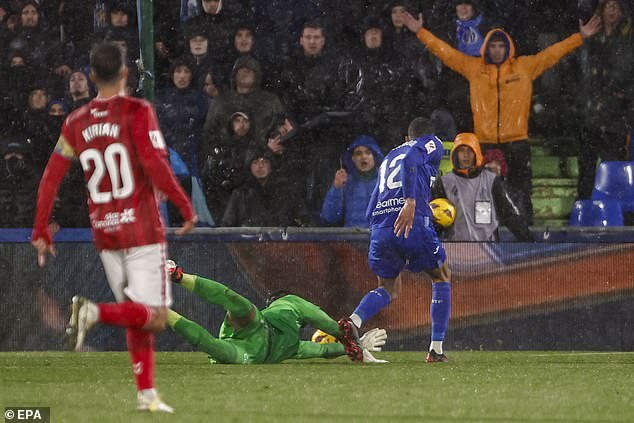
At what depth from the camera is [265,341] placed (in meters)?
9.06

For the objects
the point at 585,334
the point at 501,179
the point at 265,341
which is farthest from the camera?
the point at 501,179

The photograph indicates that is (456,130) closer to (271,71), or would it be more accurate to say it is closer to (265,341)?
(271,71)

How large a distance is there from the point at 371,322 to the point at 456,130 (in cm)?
222

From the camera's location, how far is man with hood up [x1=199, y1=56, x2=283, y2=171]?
12.0 metres

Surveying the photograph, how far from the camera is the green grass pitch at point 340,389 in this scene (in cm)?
593

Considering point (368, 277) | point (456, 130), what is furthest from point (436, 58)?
point (368, 277)

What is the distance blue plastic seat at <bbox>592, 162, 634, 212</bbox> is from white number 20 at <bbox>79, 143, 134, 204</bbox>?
6.74m

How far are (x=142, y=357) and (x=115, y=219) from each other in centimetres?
63

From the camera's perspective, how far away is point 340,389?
285 inches

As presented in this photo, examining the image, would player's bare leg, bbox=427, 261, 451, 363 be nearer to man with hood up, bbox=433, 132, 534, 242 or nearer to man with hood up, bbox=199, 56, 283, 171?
man with hood up, bbox=433, 132, 534, 242

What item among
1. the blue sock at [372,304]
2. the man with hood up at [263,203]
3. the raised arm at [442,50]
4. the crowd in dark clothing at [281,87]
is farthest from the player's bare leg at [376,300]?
the raised arm at [442,50]

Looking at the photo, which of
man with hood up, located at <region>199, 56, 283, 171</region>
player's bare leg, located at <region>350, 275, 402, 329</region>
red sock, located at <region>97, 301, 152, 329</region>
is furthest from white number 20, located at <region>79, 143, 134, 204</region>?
man with hood up, located at <region>199, 56, 283, 171</region>

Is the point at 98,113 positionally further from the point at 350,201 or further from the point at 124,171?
the point at 350,201

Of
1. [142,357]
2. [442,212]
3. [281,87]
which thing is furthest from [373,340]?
[142,357]
